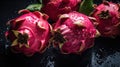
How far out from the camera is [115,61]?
1.09m

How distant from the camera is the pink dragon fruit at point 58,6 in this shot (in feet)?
3.56

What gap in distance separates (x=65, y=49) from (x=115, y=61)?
19 centimetres

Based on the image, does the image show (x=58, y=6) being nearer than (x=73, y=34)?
No

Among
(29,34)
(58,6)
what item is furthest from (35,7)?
(29,34)

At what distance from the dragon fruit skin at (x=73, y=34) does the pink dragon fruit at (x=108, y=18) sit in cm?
9

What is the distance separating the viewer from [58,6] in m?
1.09

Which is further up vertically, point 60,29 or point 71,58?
point 60,29

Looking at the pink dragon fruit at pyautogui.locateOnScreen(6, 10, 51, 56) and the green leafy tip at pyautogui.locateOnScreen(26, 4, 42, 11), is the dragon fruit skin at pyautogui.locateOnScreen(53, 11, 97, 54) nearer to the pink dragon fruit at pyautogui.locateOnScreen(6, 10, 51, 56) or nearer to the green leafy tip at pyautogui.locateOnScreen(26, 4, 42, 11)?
the pink dragon fruit at pyautogui.locateOnScreen(6, 10, 51, 56)

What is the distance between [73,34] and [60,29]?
41mm

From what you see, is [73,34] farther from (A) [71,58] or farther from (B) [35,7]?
(B) [35,7]

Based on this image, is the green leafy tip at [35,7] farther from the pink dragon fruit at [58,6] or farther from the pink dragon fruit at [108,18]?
the pink dragon fruit at [108,18]

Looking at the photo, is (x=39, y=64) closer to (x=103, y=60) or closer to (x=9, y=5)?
(x=103, y=60)

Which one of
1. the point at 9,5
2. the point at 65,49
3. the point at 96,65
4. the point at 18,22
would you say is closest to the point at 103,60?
the point at 96,65

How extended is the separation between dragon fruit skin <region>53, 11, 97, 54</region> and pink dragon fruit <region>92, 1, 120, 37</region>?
91 millimetres
